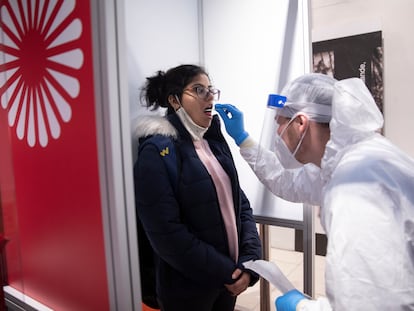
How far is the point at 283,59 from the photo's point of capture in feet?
5.13

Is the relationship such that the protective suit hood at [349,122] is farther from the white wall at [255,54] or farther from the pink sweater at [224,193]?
the white wall at [255,54]

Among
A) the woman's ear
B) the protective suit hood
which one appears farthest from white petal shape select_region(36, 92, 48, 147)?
the protective suit hood

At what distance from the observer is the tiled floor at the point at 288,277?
233cm

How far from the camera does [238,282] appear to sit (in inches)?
46.6

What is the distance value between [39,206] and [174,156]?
0.51m

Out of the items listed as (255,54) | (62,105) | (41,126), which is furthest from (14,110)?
(255,54)

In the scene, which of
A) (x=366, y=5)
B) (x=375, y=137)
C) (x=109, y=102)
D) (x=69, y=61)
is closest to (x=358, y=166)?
(x=375, y=137)

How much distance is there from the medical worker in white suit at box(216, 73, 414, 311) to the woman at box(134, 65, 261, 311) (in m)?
0.31

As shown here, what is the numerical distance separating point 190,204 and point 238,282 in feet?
1.14

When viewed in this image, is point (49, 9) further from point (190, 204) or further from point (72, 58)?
point (190, 204)

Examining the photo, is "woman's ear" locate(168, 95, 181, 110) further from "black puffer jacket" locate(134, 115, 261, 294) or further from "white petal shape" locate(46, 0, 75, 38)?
"white petal shape" locate(46, 0, 75, 38)

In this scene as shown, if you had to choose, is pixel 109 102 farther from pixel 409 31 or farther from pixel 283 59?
pixel 409 31

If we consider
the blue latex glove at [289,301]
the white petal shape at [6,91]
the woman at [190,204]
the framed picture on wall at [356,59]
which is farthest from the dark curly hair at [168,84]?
the framed picture on wall at [356,59]

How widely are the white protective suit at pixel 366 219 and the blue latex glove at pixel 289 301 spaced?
0.09m
